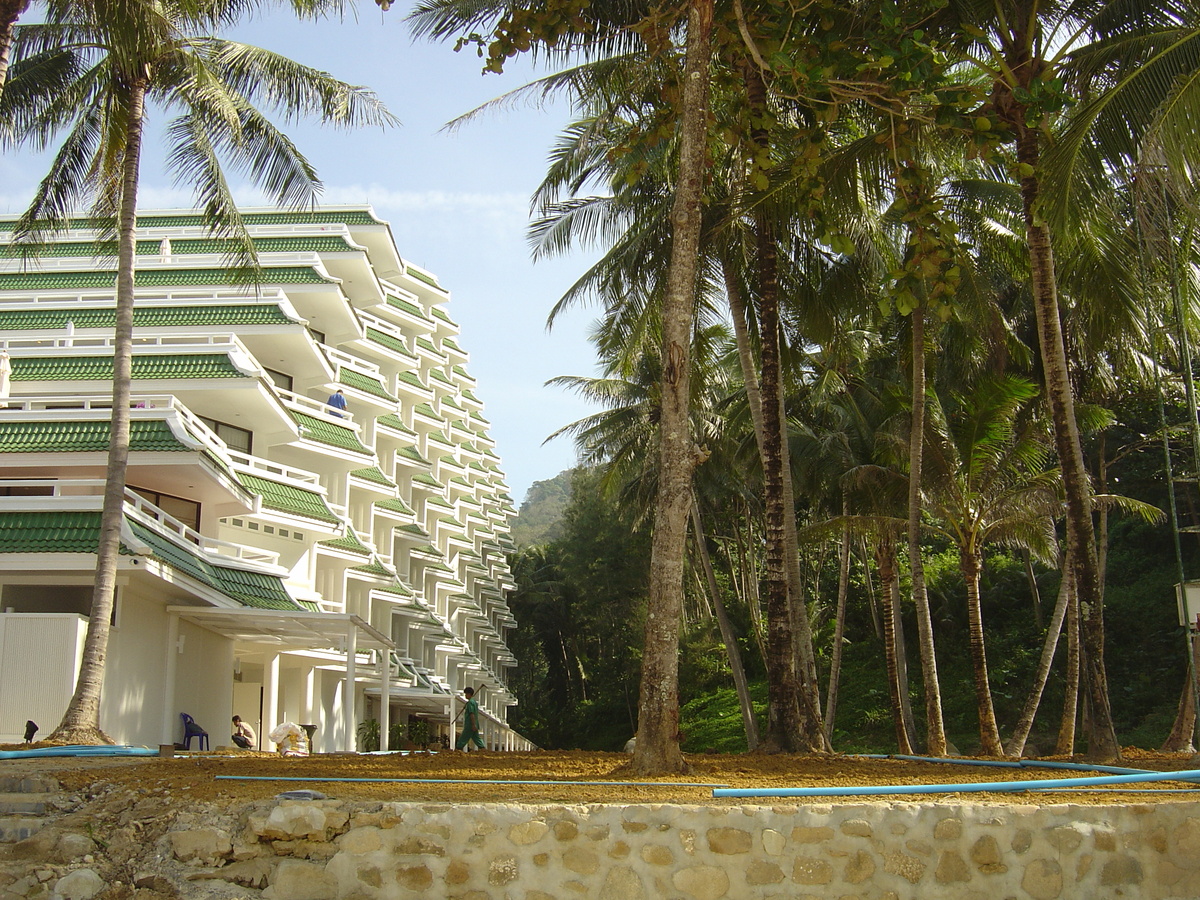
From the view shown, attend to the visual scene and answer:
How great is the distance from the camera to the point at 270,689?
Result: 3009 cm

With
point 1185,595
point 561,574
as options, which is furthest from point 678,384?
point 561,574

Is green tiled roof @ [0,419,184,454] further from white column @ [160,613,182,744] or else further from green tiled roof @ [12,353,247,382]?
green tiled roof @ [12,353,247,382]

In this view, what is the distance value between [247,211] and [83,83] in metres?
22.2

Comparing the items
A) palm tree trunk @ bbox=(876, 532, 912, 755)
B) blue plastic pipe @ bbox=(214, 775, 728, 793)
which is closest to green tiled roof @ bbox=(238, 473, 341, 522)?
palm tree trunk @ bbox=(876, 532, 912, 755)

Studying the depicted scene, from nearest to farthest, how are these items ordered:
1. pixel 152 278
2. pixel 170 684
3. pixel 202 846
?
1. pixel 202 846
2. pixel 170 684
3. pixel 152 278

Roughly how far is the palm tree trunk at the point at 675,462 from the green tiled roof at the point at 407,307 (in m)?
38.6

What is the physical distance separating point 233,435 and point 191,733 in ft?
32.1

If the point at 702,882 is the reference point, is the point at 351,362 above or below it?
above

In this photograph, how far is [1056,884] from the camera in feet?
26.2

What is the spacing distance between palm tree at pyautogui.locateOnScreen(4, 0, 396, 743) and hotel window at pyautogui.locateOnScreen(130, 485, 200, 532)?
7473mm

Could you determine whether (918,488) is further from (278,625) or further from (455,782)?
(455,782)

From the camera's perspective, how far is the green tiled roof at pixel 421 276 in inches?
2154

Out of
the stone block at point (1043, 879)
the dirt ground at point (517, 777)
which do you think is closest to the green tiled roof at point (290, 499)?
the dirt ground at point (517, 777)

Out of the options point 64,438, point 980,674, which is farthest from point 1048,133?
point 64,438
